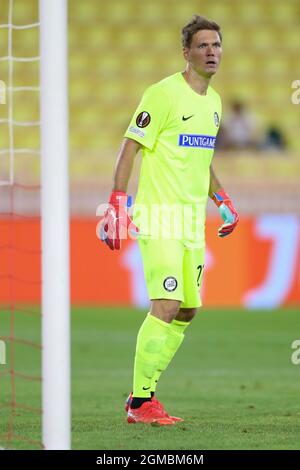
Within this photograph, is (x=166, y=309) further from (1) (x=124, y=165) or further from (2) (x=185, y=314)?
(1) (x=124, y=165)

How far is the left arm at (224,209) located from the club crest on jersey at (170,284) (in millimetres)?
674

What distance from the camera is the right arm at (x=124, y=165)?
553cm

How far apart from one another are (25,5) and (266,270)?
7499 mm

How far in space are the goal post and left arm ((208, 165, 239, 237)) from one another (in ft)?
6.24

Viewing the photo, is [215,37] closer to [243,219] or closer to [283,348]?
[283,348]

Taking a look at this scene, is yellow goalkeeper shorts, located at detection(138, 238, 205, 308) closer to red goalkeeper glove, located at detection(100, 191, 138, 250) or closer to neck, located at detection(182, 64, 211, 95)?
red goalkeeper glove, located at detection(100, 191, 138, 250)

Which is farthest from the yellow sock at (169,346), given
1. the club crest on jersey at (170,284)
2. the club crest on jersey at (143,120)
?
the club crest on jersey at (143,120)

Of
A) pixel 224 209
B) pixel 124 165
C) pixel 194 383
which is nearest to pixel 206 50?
pixel 124 165

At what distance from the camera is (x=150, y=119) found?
18.5ft

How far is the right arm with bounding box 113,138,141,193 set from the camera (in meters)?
5.53

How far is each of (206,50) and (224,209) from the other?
0.97m

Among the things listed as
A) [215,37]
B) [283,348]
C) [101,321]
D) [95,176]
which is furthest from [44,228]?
[95,176]

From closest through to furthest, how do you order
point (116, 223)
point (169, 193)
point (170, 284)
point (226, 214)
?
point (116, 223) → point (170, 284) → point (169, 193) → point (226, 214)

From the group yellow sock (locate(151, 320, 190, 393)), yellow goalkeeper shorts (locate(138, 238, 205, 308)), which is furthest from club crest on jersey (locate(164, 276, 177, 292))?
yellow sock (locate(151, 320, 190, 393))
